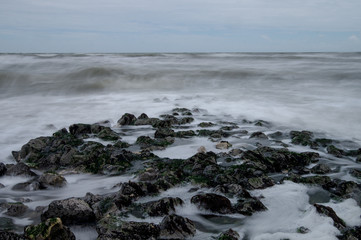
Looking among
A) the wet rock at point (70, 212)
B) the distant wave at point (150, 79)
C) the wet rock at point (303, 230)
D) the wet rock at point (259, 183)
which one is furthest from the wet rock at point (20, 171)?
the distant wave at point (150, 79)

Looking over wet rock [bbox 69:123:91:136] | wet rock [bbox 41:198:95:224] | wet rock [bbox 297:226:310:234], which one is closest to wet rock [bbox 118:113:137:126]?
wet rock [bbox 69:123:91:136]

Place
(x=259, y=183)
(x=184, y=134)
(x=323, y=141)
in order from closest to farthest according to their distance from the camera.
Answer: (x=259, y=183)
(x=323, y=141)
(x=184, y=134)

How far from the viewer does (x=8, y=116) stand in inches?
336

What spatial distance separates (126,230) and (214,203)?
96 centimetres

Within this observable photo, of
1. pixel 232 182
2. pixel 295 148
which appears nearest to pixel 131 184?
pixel 232 182

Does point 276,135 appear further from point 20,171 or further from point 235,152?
point 20,171

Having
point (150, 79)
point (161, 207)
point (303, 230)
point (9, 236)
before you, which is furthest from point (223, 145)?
point (150, 79)

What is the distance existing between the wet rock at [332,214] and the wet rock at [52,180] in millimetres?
2874

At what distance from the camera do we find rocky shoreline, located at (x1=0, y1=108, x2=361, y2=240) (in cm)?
291

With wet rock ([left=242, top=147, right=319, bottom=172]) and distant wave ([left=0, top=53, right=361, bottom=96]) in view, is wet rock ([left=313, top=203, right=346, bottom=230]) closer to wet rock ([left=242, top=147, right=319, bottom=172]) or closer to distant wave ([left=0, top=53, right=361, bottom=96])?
wet rock ([left=242, top=147, right=319, bottom=172])

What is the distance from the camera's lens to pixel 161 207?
3221mm

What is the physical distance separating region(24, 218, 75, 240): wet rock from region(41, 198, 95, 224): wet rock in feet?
1.09

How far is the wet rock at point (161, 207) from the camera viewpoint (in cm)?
320

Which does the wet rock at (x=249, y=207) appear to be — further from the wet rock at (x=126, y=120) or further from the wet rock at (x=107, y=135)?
the wet rock at (x=126, y=120)
